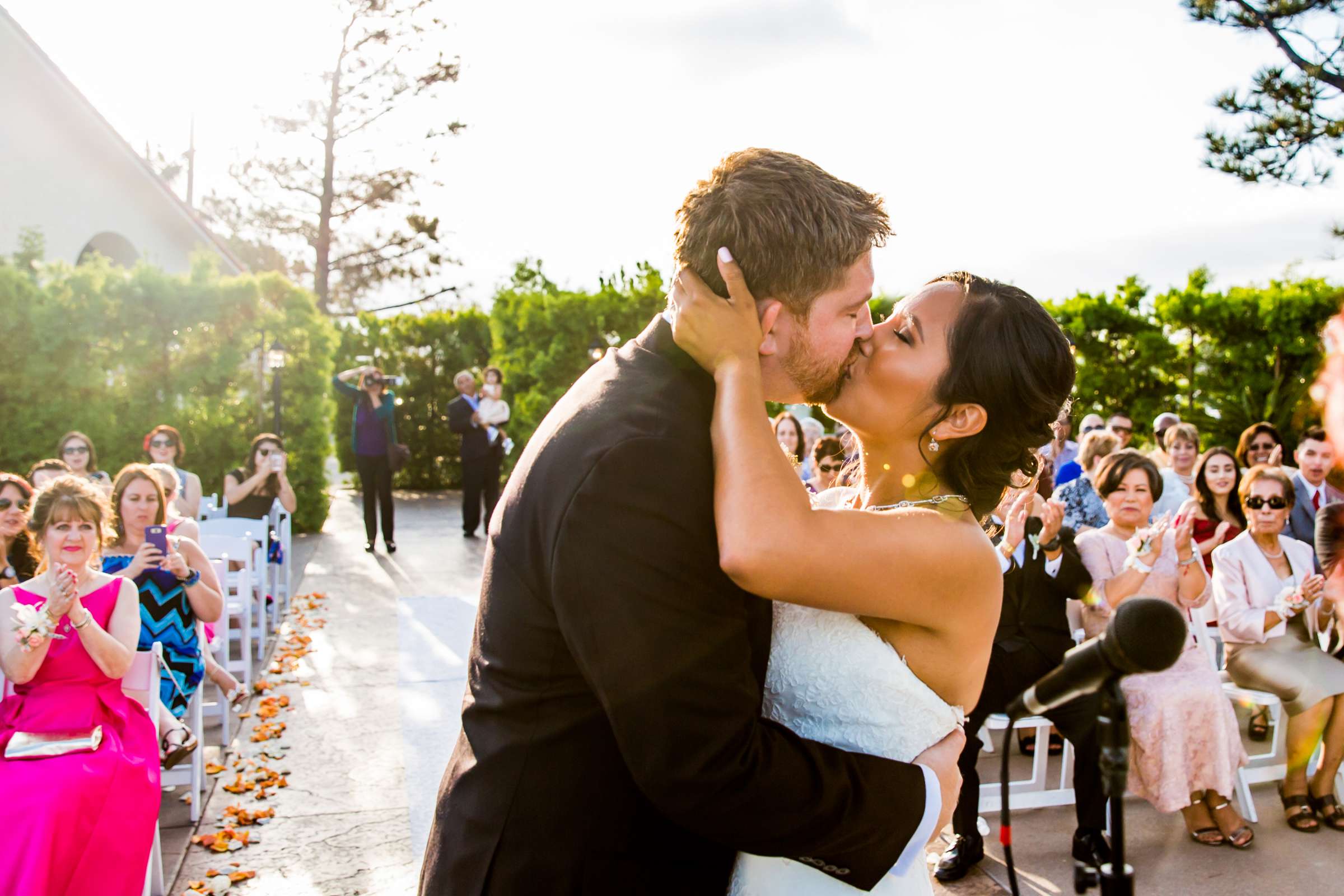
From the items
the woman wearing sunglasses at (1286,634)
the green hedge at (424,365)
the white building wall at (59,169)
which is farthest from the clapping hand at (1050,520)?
the green hedge at (424,365)

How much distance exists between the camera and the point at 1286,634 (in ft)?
18.1

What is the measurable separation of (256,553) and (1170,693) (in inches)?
262

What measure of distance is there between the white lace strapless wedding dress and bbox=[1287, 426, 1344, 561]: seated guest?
6909mm

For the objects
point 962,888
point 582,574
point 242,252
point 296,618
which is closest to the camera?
point 582,574

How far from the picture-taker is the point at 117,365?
12.0 meters

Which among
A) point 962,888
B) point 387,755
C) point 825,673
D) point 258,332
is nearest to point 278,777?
point 387,755

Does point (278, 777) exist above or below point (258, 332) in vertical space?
below

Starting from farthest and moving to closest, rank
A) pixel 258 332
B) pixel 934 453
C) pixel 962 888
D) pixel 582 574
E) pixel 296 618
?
pixel 258 332
pixel 296 618
pixel 962 888
pixel 934 453
pixel 582 574

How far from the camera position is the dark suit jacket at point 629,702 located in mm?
1340

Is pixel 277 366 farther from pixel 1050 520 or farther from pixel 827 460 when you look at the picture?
pixel 1050 520

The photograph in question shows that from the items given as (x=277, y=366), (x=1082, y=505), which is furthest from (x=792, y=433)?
(x=277, y=366)

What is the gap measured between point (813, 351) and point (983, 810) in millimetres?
4019

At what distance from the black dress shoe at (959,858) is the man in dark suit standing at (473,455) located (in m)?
10.1

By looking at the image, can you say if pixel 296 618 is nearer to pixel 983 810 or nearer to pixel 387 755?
pixel 387 755
